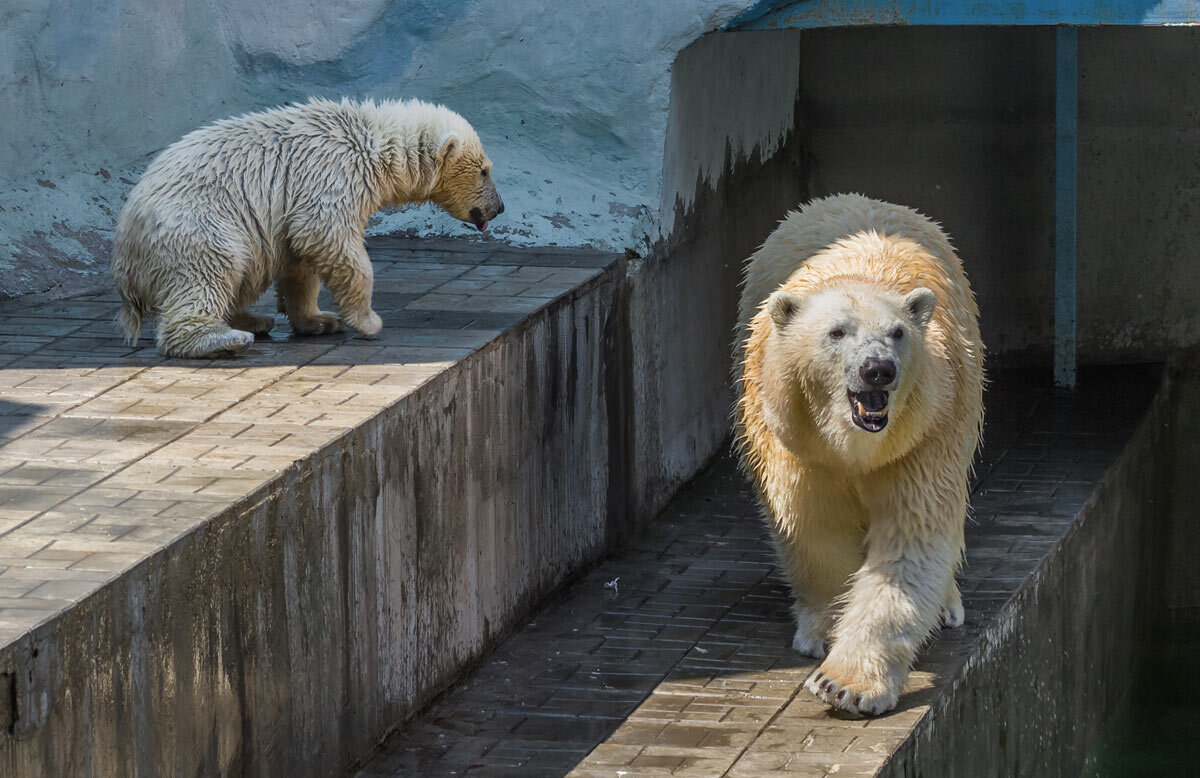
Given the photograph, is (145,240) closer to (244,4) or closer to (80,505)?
(80,505)

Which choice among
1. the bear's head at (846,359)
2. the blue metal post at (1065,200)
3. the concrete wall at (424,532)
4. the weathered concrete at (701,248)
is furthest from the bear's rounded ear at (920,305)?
the blue metal post at (1065,200)

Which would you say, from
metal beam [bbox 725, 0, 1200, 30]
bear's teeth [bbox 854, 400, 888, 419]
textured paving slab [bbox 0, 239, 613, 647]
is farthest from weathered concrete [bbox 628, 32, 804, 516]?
bear's teeth [bbox 854, 400, 888, 419]

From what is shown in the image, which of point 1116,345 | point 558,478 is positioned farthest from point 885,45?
point 558,478

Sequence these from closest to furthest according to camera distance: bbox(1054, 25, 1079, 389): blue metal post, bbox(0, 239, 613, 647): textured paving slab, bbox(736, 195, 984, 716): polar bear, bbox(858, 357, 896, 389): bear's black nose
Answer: bbox(0, 239, 613, 647): textured paving slab < bbox(858, 357, 896, 389): bear's black nose < bbox(736, 195, 984, 716): polar bear < bbox(1054, 25, 1079, 389): blue metal post

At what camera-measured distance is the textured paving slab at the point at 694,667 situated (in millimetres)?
5625

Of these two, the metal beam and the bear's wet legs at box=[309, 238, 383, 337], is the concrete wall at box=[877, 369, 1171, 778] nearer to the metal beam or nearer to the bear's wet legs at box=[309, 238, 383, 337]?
the metal beam

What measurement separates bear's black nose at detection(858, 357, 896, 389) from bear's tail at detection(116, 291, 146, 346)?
278cm

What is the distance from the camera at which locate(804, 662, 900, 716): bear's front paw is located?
5699 mm

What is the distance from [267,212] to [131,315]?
25.9 inches

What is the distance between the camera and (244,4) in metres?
8.89

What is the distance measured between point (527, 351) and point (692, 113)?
2447 millimetres

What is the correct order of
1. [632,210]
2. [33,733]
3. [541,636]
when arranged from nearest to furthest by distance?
[33,733]
[541,636]
[632,210]

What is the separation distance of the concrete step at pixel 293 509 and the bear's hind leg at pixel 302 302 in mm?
88

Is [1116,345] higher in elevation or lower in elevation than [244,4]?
lower
